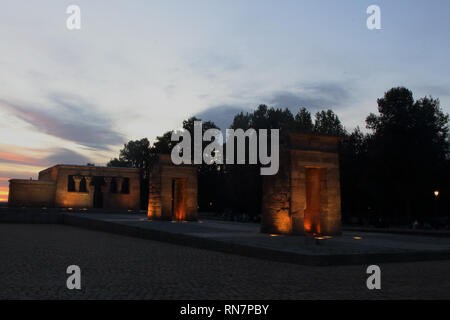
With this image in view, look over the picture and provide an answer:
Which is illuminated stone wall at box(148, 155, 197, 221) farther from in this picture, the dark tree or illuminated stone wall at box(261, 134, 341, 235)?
the dark tree

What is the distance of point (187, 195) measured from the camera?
97.7 ft

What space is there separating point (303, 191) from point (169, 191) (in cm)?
1354

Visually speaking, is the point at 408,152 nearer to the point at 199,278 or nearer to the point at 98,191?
the point at 98,191

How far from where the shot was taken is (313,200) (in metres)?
19.4

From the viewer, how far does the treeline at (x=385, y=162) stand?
1526 inches

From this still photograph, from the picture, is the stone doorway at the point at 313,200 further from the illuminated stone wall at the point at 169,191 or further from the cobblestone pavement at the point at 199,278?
the illuminated stone wall at the point at 169,191

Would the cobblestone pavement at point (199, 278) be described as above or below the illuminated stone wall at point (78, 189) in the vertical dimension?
below

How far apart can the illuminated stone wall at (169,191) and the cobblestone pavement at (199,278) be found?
631 inches

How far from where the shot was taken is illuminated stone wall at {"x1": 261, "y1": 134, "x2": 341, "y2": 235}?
17.4 m

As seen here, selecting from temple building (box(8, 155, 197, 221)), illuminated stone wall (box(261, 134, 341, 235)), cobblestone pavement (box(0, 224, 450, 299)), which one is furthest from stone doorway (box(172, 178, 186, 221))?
cobblestone pavement (box(0, 224, 450, 299))

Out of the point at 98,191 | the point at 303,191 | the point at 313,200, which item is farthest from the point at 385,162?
the point at 98,191

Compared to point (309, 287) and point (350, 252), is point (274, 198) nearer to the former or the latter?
point (350, 252)

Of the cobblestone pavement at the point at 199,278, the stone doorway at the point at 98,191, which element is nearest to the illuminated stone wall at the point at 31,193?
the stone doorway at the point at 98,191

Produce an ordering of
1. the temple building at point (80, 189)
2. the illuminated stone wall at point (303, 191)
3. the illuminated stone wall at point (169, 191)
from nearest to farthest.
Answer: the illuminated stone wall at point (303, 191)
the illuminated stone wall at point (169, 191)
the temple building at point (80, 189)
